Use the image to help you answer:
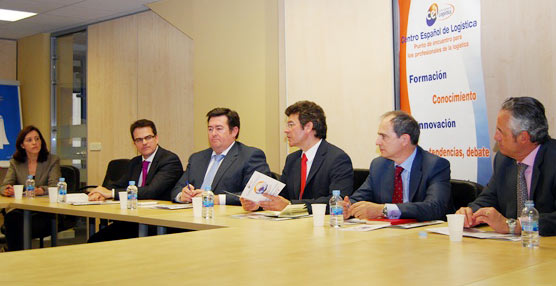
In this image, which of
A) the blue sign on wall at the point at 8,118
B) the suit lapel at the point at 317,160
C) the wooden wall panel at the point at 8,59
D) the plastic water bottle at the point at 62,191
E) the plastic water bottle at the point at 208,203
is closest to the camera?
the plastic water bottle at the point at 208,203

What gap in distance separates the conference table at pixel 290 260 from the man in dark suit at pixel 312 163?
4.11ft

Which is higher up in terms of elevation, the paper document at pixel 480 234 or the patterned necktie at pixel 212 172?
the patterned necktie at pixel 212 172

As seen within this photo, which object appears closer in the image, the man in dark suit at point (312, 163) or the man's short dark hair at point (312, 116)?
the man in dark suit at point (312, 163)

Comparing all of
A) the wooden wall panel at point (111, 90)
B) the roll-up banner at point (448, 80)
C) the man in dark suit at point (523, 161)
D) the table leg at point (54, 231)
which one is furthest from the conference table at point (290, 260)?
the wooden wall panel at point (111, 90)

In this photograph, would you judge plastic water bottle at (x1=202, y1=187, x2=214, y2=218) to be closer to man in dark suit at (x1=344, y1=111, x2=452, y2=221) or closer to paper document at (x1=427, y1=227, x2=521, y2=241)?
man in dark suit at (x1=344, y1=111, x2=452, y2=221)

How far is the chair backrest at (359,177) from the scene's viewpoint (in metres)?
4.49

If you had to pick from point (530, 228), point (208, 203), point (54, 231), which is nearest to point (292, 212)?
point (208, 203)

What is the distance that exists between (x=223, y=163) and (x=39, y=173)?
2.53m

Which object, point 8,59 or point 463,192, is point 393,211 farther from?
point 8,59

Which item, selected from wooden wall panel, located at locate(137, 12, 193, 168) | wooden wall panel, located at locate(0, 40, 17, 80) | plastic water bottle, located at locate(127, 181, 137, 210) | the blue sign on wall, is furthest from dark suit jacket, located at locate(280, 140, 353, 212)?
wooden wall panel, located at locate(0, 40, 17, 80)

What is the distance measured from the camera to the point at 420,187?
371 centimetres

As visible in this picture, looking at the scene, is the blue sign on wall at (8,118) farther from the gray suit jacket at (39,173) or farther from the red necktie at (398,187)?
the red necktie at (398,187)

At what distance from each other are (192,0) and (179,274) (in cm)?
631

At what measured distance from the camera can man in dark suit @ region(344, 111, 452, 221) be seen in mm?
3455
